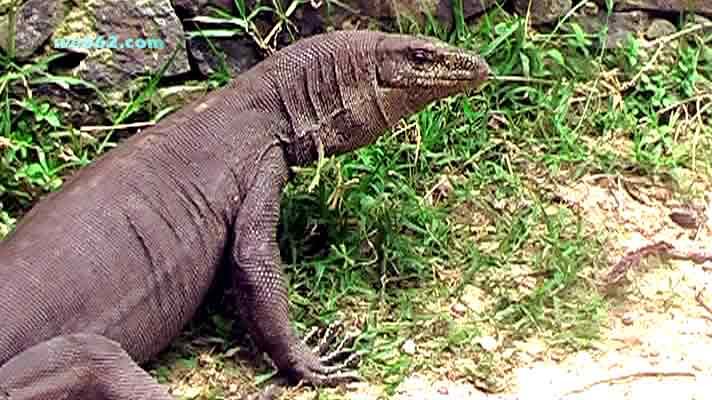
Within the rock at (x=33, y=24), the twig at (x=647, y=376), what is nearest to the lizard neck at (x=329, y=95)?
the rock at (x=33, y=24)

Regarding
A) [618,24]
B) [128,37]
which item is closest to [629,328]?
[618,24]

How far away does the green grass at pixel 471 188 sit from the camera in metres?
5.12

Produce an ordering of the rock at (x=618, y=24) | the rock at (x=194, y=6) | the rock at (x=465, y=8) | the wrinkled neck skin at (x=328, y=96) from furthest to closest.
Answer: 1. the rock at (x=618, y=24)
2. the rock at (x=465, y=8)
3. the rock at (x=194, y=6)
4. the wrinkled neck skin at (x=328, y=96)

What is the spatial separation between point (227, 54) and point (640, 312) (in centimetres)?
204

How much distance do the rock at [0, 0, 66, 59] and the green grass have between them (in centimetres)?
8

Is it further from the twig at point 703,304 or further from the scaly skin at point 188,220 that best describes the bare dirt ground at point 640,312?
the scaly skin at point 188,220

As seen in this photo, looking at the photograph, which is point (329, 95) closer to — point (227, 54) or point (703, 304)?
point (227, 54)

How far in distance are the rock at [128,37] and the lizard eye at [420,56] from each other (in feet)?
3.50

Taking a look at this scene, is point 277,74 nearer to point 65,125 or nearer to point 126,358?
point 65,125

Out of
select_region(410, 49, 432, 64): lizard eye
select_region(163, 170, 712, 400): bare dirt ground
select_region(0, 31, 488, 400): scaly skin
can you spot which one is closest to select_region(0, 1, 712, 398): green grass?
select_region(163, 170, 712, 400): bare dirt ground

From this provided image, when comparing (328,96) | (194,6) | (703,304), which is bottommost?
(703,304)

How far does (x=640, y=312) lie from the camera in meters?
5.23

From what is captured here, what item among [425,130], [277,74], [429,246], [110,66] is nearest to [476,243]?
[429,246]

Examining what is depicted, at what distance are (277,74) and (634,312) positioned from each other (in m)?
1.60
